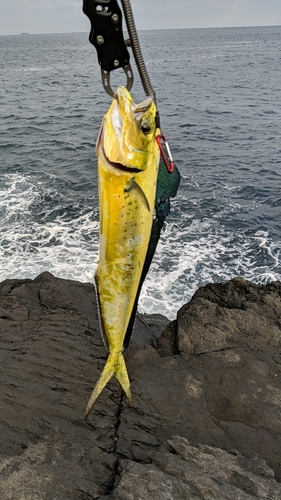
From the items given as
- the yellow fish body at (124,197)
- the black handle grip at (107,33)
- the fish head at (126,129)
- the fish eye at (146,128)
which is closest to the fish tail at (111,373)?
the yellow fish body at (124,197)

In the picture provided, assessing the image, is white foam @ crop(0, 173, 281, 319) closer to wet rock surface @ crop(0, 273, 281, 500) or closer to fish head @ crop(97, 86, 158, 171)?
wet rock surface @ crop(0, 273, 281, 500)

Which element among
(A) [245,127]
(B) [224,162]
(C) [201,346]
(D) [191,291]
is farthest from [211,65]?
(C) [201,346]

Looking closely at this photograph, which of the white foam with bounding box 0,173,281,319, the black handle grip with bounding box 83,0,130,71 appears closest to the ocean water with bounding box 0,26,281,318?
the white foam with bounding box 0,173,281,319

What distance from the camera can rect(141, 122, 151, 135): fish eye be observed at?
8.79ft

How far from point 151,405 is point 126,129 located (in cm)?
387

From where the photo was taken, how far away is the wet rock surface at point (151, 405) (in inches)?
167

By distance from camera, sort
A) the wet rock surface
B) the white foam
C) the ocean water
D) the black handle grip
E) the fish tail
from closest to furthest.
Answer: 1. the black handle grip
2. the fish tail
3. the wet rock surface
4. the white foam
5. the ocean water

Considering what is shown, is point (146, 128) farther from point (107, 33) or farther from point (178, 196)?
point (178, 196)

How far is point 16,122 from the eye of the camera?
30734 millimetres

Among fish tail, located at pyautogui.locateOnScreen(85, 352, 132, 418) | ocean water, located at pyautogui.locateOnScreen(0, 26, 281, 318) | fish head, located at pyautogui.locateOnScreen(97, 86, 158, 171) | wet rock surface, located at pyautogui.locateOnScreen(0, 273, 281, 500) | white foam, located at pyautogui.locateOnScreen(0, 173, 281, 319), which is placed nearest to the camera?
fish head, located at pyautogui.locateOnScreen(97, 86, 158, 171)

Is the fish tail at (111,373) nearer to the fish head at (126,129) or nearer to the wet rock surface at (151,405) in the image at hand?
the wet rock surface at (151,405)

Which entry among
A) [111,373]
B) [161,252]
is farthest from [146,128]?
[161,252]

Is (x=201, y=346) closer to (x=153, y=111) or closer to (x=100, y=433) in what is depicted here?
(x=100, y=433)

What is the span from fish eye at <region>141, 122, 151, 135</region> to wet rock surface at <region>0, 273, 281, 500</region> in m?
3.58
